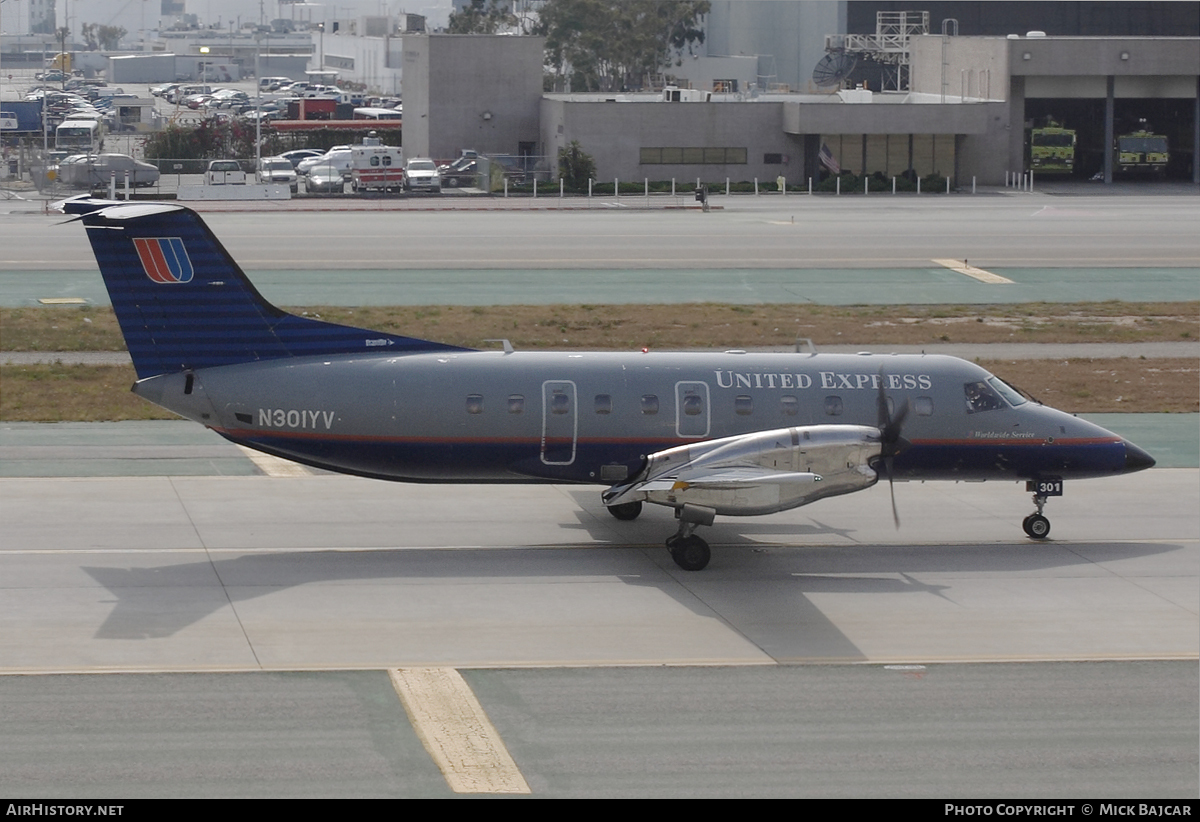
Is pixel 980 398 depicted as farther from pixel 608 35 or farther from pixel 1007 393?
pixel 608 35

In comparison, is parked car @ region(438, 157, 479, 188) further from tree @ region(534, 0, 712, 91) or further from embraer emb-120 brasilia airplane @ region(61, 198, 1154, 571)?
embraer emb-120 brasilia airplane @ region(61, 198, 1154, 571)

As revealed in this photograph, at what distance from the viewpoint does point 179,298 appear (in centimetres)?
2214

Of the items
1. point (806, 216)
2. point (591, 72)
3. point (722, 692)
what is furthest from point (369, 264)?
point (591, 72)

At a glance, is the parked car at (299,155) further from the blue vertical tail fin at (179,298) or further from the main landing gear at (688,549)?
the main landing gear at (688,549)

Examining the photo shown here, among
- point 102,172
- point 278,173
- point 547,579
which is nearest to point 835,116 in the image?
point 278,173

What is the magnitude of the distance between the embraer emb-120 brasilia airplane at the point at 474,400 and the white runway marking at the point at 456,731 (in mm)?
5248

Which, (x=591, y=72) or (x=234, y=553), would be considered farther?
(x=591, y=72)

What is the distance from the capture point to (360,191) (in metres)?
82.3

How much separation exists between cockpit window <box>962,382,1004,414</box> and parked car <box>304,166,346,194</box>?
207 feet

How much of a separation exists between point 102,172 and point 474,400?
207 ft

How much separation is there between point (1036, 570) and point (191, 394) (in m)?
13.1

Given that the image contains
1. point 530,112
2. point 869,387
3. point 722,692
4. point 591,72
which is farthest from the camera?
point 591,72

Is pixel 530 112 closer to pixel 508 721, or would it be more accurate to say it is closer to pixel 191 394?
pixel 191 394

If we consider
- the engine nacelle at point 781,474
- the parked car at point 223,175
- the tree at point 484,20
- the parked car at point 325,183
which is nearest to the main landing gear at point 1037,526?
the engine nacelle at point 781,474
